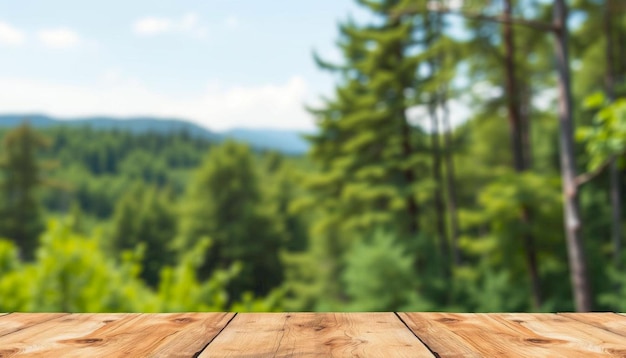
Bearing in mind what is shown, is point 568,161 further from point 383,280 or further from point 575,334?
point 383,280

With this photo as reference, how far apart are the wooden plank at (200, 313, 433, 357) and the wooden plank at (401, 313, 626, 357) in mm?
63

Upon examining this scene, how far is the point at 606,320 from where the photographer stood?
5.38ft

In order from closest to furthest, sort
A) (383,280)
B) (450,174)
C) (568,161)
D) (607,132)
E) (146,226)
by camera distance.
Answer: (607,132) < (568,161) < (383,280) < (450,174) < (146,226)

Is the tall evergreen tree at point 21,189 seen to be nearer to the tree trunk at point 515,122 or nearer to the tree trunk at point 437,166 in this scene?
the tree trunk at point 437,166

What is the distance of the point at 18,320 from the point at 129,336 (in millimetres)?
461

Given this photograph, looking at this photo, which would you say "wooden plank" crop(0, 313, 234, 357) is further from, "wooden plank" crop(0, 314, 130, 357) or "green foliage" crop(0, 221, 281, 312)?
"green foliage" crop(0, 221, 281, 312)

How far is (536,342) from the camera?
135 cm

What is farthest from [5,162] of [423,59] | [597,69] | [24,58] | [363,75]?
[24,58]

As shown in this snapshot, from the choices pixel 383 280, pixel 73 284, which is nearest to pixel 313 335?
pixel 73 284

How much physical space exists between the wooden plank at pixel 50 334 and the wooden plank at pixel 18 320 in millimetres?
19

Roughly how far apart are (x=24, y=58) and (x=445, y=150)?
156424 mm

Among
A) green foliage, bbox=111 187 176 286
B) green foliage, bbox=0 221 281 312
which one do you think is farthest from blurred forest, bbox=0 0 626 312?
green foliage, bbox=111 187 176 286

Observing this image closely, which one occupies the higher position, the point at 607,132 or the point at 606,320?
the point at 607,132

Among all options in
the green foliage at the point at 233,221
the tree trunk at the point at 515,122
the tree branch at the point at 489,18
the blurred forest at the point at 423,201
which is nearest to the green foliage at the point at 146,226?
the green foliage at the point at 233,221
